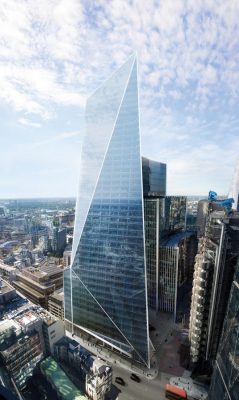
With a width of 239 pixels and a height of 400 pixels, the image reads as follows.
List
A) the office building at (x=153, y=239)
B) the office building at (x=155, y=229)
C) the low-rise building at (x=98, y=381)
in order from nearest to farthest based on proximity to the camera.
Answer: the low-rise building at (x=98, y=381) → the office building at (x=153, y=239) → the office building at (x=155, y=229)

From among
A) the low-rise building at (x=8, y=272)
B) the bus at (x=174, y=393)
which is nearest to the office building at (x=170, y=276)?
the bus at (x=174, y=393)

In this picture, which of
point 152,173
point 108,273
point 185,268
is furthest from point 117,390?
point 152,173

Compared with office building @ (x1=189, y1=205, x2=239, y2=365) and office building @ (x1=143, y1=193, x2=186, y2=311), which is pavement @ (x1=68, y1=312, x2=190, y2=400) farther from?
office building @ (x1=143, y1=193, x2=186, y2=311)

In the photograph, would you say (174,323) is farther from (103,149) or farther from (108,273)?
(103,149)

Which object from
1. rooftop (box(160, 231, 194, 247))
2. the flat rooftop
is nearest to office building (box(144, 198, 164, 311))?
rooftop (box(160, 231, 194, 247))

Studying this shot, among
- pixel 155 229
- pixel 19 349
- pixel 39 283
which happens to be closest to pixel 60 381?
pixel 19 349

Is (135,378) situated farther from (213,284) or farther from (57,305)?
(57,305)

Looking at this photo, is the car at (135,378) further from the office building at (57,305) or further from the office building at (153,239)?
the office building at (57,305)
